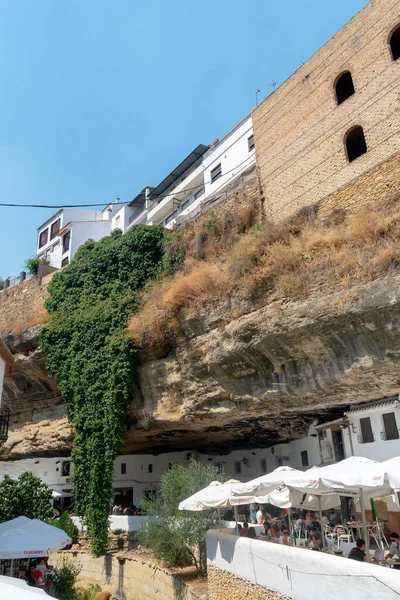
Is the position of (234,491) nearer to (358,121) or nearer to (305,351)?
(305,351)

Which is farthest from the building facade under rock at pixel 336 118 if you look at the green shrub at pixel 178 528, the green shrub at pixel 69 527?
the green shrub at pixel 69 527

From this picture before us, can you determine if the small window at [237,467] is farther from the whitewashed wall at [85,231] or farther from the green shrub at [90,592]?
the whitewashed wall at [85,231]

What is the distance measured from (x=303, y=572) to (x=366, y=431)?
31.7 feet

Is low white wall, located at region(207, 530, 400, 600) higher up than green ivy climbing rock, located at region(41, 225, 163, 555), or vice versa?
green ivy climbing rock, located at region(41, 225, 163, 555)

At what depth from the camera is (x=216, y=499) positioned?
11.1 meters

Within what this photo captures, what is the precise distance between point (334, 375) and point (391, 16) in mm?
11944

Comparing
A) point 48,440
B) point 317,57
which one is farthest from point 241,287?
point 48,440

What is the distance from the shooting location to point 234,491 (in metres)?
10.6

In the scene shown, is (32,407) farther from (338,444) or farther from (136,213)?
(136,213)

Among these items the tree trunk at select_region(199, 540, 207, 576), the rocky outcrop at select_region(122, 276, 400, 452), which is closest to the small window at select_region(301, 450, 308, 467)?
the rocky outcrop at select_region(122, 276, 400, 452)

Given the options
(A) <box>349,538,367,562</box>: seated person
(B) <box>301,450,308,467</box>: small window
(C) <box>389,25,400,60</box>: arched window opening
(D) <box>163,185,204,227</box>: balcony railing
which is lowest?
(A) <box>349,538,367,562</box>: seated person

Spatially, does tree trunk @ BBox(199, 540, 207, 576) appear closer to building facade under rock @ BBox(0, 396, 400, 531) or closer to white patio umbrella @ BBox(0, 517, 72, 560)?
white patio umbrella @ BBox(0, 517, 72, 560)

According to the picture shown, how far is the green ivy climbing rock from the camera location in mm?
16938

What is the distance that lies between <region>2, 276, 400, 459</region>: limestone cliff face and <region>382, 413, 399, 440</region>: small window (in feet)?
4.68
